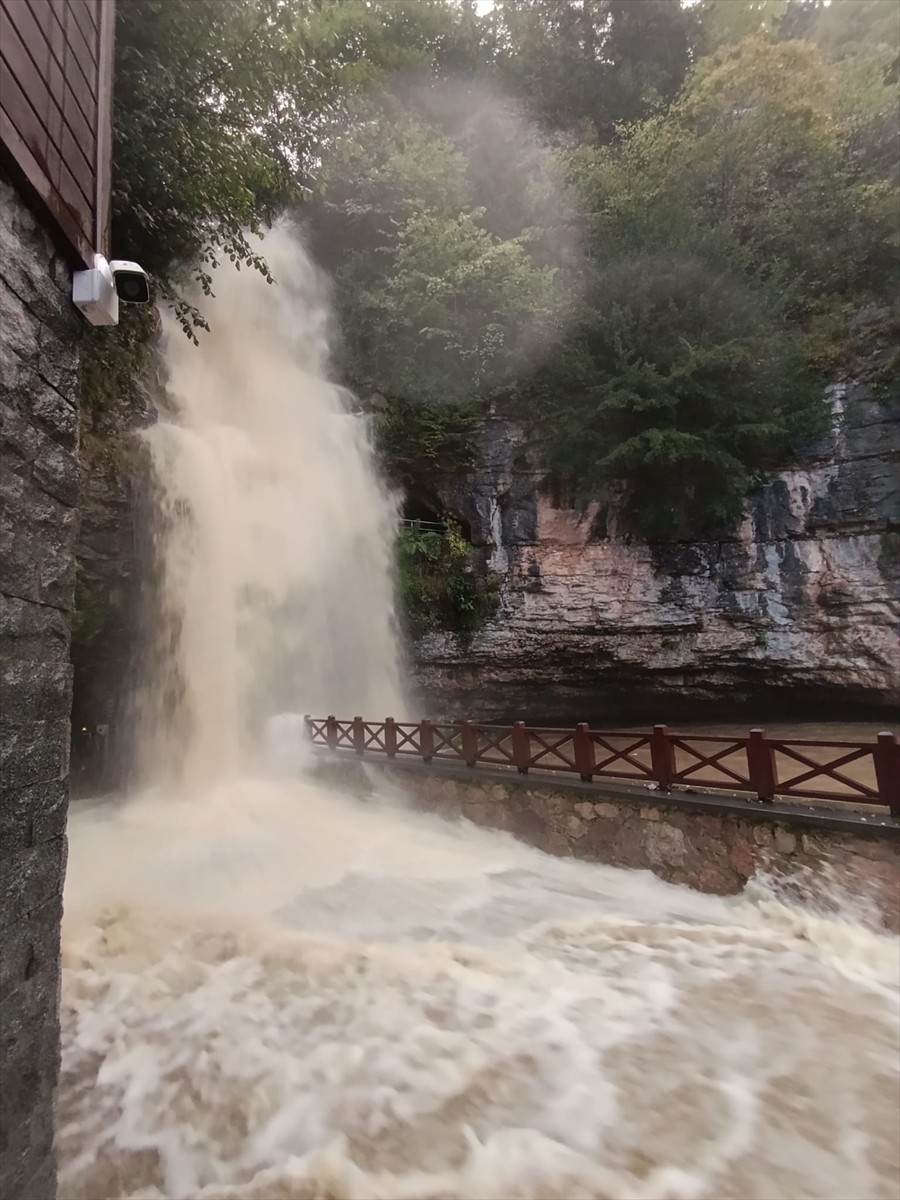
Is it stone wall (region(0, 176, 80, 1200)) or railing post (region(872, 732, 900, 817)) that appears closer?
stone wall (region(0, 176, 80, 1200))

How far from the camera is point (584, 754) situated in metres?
7.99

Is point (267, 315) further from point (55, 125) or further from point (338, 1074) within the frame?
point (338, 1074)

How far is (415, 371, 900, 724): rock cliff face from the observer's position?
12.7 meters

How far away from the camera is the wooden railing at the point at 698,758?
5.88m

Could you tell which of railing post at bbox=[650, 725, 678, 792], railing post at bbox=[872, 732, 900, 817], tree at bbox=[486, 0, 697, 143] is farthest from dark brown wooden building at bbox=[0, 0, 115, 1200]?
tree at bbox=[486, 0, 697, 143]

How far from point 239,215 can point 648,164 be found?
46.6 ft

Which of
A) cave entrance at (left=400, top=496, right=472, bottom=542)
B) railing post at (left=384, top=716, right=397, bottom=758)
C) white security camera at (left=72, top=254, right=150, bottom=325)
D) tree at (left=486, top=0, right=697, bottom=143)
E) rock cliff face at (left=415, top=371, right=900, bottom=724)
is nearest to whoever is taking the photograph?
white security camera at (left=72, top=254, right=150, bottom=325)

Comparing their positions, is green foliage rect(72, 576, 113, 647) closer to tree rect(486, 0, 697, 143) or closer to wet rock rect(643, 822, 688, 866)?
wet rock rect(643, 822, 688, 866)

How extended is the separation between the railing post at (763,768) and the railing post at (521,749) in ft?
10.1

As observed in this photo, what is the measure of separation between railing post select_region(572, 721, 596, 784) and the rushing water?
115cm

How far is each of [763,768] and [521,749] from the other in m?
3.29

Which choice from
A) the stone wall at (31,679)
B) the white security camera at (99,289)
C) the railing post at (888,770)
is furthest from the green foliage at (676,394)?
the stone wall at (31,679)

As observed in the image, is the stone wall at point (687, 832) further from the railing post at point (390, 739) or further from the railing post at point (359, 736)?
the railing post at point (359, 736)

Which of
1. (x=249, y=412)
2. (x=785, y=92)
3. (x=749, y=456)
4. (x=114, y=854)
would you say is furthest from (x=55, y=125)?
(x=785, y=92)
